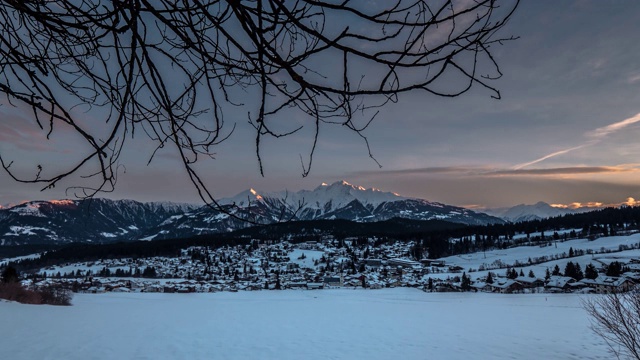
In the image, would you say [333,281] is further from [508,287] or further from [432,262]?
[432,262]

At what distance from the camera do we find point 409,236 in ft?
396

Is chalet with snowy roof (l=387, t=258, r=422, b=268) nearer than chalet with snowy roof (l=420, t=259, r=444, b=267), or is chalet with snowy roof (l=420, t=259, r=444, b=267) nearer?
chalet with snowy roof (l=387, t=258, r=422, b=268)

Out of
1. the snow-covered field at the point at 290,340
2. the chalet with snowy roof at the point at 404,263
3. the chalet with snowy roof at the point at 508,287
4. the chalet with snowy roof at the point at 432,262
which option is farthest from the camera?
the chalet with snowy roof at the point at 432,262

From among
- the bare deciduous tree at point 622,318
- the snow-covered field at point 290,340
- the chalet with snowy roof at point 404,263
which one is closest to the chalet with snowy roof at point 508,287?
the snow-covered field at point 290,340

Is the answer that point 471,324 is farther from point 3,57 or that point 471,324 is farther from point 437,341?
point 3,57

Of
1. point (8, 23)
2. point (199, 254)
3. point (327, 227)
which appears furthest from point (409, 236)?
point (8, 23)

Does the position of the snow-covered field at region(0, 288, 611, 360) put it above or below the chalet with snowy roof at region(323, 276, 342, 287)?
above

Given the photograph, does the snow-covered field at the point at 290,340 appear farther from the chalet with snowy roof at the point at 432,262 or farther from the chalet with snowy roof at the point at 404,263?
the chalet with snowy roof at the point at 432,262

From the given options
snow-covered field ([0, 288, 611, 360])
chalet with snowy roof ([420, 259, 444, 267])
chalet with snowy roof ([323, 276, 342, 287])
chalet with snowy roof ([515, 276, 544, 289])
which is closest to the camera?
snow-covered field ([0, 288, 611, 360])

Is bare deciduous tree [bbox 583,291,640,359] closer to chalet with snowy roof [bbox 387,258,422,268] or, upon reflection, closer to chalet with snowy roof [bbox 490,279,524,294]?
chalet with snowy roof [bbox 490,279,524,294]

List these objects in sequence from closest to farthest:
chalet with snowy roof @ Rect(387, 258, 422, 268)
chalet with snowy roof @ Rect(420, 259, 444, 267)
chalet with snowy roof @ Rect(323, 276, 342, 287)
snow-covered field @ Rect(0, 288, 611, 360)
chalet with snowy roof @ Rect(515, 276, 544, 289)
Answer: snow-covered field @ Rect(0, 288, 611, 360)
chalet with snowy roof @ Rect(515, 276, 544, 289)
chalet with snowy roof @ Rect(323, 276, 342, 287)
chalet with snowy roof @ Rect(387, 258, 422, 268)
chalet with snowy roof @ Rect(420, 259, 444, 267)

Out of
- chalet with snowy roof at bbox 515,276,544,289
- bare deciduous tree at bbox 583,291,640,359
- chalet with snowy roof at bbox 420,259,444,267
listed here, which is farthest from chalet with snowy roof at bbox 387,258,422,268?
bare deciduous tree at bbox 583,291,640,359

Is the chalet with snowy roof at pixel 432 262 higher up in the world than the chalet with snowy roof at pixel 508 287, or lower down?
lower down

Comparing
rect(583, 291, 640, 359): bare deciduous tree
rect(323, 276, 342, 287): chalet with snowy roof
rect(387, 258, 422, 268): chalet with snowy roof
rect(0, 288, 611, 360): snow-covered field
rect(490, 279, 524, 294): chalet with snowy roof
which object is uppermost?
rect(583, 291, 640, 359): bare deciduous tree
